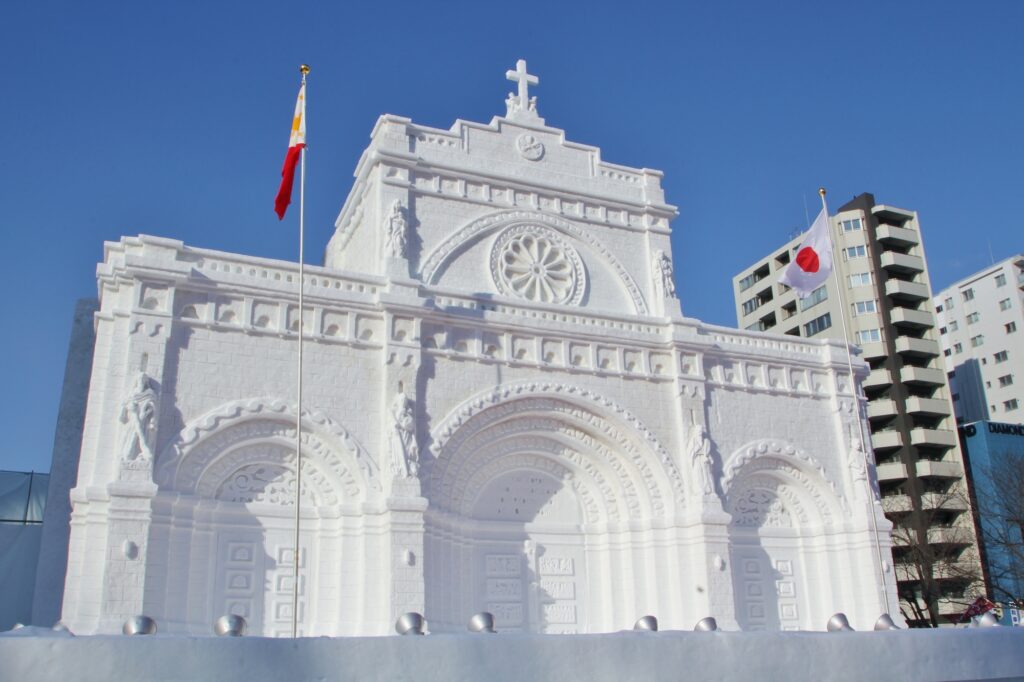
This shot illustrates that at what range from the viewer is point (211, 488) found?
67.0 feet

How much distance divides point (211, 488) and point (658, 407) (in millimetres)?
12148

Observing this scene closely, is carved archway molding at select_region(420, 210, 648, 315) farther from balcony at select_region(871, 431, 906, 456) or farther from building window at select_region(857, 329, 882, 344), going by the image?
building window at select_region(857, 329, 882, 344)

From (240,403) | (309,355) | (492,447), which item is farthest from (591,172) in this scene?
(240,403)

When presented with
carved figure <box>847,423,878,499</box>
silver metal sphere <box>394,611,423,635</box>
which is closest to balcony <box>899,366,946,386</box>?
carved figure <box>847,423,878,499</box>

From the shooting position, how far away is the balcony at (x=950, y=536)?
152 feet

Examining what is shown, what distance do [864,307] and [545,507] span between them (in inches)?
1639

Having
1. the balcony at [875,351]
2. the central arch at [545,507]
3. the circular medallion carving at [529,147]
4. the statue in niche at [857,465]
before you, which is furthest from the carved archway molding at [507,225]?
the balcony at [875,351]

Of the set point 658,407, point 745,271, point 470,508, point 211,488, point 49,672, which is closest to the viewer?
point 49,672

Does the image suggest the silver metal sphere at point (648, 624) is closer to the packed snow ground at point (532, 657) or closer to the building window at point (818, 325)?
the packed snow ground at point (532, 657)

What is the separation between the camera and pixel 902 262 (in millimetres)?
Result: 60312

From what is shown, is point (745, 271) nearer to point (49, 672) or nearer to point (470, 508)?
point (470, 508)

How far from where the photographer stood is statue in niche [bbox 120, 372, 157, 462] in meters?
19.2

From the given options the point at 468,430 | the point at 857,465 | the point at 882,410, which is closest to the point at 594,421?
the point at 468,430

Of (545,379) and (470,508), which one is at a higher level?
(545,379)
